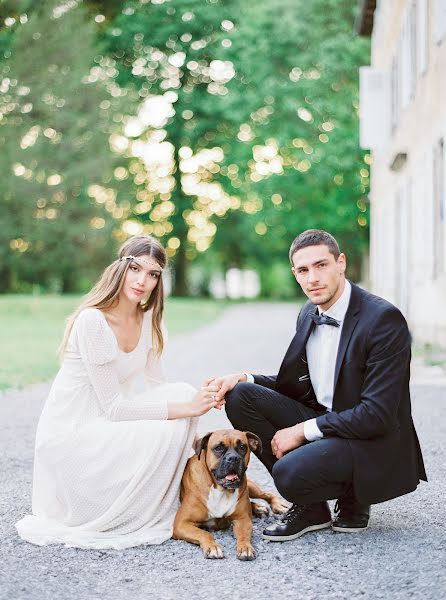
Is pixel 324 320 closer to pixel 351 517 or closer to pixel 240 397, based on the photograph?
pixel 240 397

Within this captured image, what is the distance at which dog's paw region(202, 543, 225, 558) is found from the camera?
4.09 m

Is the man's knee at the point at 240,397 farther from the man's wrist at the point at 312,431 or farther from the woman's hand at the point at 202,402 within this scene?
the man's wrist at the point at 312,431

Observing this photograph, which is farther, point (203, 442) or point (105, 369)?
point (105, 369)

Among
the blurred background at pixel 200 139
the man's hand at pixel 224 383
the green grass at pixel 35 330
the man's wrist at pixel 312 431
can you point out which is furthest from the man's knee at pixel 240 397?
the blurred background at pixel 200 139

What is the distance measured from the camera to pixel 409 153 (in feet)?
56.1

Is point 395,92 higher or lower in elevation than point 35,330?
higher

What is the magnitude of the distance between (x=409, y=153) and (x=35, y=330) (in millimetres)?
9873

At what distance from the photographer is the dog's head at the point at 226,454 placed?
4254 millimetres

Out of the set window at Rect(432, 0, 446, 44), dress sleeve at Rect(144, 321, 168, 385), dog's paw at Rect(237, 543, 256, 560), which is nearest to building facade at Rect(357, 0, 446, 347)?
window at Rect(432, 0, 446, 44)

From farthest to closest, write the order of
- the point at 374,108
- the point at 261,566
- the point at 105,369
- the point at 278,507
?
1. the point at 374,108
2. the point at 278,507
3. the point at 105,369
4. the point at 261,566

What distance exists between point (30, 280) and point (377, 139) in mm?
29359

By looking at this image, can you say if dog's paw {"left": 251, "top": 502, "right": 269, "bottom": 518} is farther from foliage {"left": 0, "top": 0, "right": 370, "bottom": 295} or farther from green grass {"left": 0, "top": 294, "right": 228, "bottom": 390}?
foliage {"left": 0, "top": 0, "right": 370, "bottom": 295}

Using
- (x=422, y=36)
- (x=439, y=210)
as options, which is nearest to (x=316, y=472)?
(x=439, y=210)

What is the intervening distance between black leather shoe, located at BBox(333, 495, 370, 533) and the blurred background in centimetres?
710
